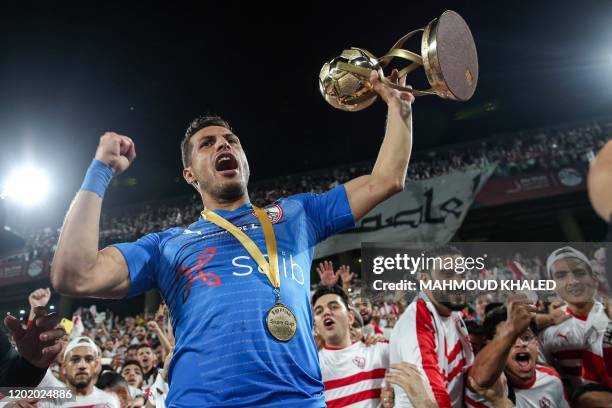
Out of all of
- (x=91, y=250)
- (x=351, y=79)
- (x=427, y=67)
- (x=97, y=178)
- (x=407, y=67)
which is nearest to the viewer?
(x=91, y=250)

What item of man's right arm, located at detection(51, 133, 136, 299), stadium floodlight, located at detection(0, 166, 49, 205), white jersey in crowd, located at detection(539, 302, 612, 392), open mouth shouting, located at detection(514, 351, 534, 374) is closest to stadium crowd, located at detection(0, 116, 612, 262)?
stadium floodlight, located at detection(0, 166, 49, 205)

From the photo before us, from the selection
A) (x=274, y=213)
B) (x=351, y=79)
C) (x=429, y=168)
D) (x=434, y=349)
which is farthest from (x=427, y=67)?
(x=429, y=168)

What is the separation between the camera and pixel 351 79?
2.21 metres

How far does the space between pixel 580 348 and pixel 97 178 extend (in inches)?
145

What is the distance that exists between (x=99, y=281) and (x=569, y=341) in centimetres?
358

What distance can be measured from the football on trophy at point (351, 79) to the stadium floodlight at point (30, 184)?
43.2 ft

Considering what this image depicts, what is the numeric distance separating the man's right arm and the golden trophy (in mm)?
990

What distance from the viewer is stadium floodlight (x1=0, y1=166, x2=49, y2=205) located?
528 inches

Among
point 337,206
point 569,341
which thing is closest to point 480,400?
point 569,341

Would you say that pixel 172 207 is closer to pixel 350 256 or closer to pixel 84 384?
pixel 350 256

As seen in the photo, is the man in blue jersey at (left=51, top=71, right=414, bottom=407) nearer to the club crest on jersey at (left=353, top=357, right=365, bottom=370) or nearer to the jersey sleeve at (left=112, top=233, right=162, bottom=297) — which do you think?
the jersey sleeve at (left=112, top=233, right=162, bottom=297)

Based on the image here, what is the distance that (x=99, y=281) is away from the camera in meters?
1.63

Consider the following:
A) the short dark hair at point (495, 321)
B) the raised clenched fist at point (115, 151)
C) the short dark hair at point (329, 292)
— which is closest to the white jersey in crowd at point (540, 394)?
the short dark hair at point (495, 321)

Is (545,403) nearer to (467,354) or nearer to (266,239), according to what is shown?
(467,354)
